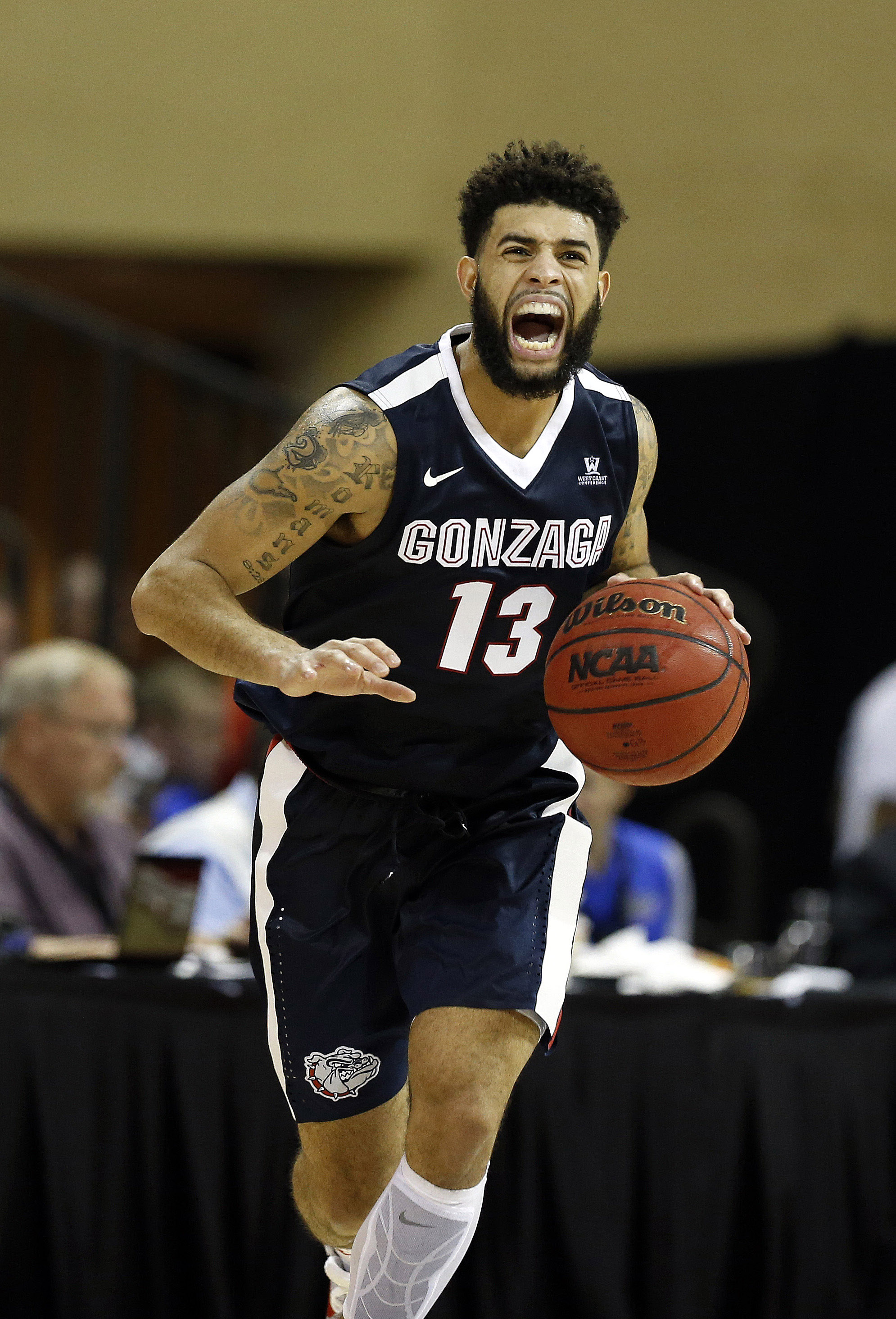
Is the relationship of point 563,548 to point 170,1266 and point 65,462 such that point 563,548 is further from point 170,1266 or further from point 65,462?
point 65,462

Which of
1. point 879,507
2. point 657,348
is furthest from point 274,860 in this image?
point 657,348

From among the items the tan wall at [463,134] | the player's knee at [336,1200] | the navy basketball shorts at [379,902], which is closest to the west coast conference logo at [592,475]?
the navy basketball shorts at [379,902]

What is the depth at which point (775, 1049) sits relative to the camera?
4324mm

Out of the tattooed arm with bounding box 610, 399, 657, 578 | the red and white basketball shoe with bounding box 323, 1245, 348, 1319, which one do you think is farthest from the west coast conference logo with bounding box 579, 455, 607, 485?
the red and white basketball shoe with bounding box 323, 1245, 348, 1319

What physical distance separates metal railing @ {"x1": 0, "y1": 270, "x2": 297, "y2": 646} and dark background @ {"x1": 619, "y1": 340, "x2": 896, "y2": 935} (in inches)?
97.4

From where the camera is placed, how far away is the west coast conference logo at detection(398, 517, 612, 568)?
2.93 metres

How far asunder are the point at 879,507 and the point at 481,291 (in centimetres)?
616

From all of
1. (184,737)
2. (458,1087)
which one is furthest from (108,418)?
(458,1087)

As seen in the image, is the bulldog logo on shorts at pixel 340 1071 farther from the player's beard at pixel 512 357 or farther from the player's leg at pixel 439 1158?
the player's beard at pixel 512 357

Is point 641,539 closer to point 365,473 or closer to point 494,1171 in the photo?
point 365,473

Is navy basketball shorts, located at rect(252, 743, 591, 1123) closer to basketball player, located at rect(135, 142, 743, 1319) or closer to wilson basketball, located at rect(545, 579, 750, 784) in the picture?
basketball player, located at rect(135, 142, 743, 1319)

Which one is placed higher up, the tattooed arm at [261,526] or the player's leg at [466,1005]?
the tattooed arm at [261,526]

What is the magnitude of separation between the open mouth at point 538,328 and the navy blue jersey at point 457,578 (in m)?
0.18

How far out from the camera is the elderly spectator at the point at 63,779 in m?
4.93
